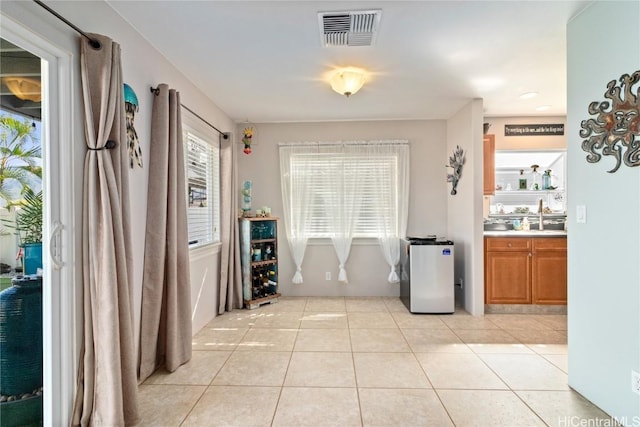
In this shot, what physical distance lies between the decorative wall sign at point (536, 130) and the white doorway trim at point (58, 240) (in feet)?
16.4

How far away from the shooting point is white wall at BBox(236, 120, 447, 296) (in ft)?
15.5

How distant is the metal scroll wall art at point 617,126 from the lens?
5.76ft

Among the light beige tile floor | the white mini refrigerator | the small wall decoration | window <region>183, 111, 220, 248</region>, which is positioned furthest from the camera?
the small wall decoration

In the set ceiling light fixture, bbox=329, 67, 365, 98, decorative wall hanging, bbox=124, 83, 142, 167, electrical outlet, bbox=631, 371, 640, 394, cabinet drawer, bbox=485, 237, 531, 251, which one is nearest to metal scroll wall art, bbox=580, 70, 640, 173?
electrical outlet, bbox=631, 371, 640, 394

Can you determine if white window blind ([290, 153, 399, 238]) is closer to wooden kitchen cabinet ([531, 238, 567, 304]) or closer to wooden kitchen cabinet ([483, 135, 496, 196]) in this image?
wooden kitchen cabinet ([483, 135, 496, 196])

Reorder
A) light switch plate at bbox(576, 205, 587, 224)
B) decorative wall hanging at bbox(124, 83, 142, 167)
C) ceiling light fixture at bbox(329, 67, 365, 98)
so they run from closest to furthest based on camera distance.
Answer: light switch plate at bbox(576, 205, 587, 224) → decorative wall hanging at bbox(124, 83, 142, 167) → ceiling light fixture at bbox(329, 67, 365, 98)

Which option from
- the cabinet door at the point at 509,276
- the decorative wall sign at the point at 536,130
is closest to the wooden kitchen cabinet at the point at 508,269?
the cabinet door at the point at 509,276

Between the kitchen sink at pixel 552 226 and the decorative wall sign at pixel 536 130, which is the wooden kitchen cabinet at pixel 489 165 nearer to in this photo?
the decorative wall sign at pixel 536 130

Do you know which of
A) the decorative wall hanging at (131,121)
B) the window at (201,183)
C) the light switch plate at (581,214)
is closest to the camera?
the light switch plate at (581,214)

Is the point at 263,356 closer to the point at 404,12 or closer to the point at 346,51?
the point at 346,51

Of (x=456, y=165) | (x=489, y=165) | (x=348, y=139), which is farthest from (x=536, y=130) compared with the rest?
(x=348, y=139)

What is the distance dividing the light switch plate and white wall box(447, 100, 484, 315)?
5.58ft

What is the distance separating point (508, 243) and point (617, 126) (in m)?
2.33

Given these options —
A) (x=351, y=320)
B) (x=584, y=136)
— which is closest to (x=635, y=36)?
(x=584, y=136)
